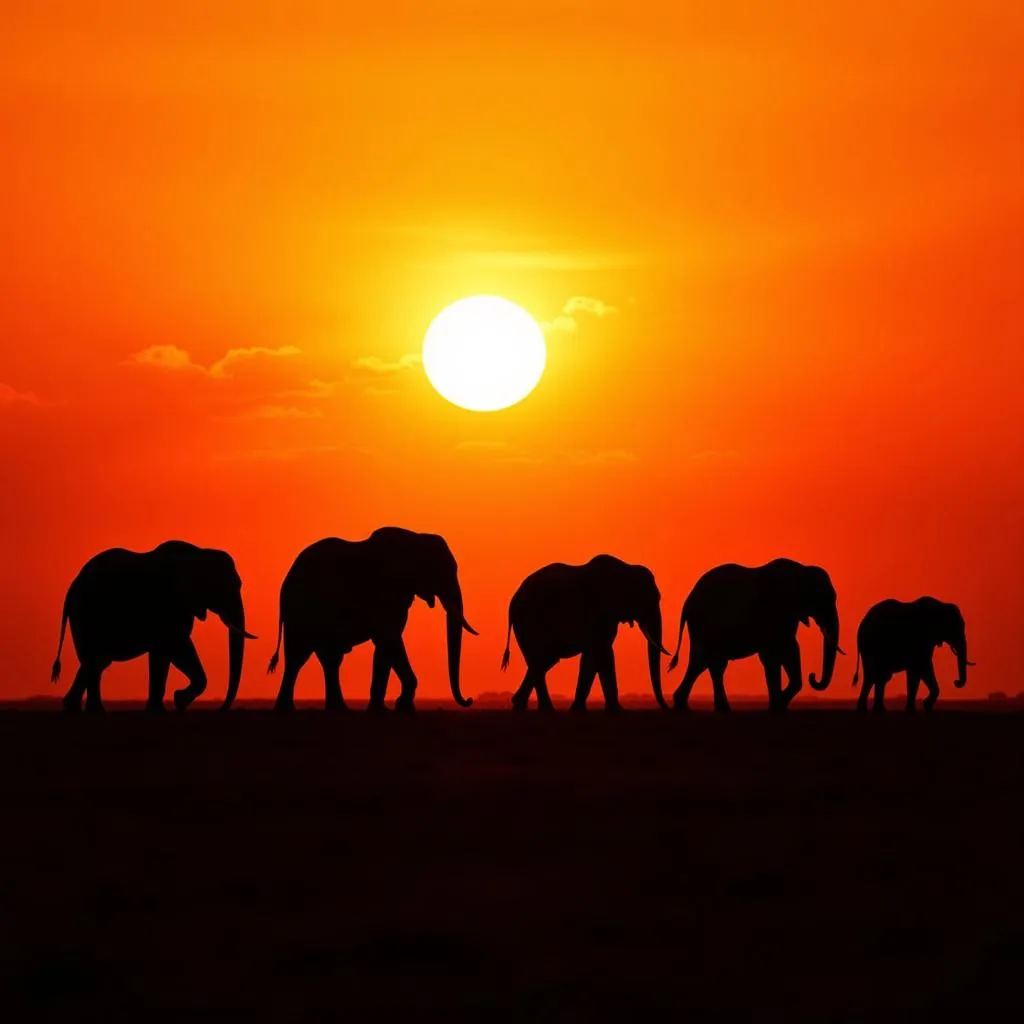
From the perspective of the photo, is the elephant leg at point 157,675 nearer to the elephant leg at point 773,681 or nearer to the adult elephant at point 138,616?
the adult elephant at point 138,616

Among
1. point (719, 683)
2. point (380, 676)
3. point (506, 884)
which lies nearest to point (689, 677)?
point (719, 683)

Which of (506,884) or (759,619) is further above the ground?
(759,619)

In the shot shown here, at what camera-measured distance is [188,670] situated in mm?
34531

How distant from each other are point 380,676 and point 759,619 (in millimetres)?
7564

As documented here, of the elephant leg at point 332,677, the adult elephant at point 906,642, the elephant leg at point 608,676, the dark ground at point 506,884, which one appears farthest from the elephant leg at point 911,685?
the dark ground at point 506,884

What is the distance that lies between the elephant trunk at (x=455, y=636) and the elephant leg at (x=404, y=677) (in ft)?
5.54

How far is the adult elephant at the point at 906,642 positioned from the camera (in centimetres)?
4312

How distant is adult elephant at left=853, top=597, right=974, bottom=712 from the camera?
4312 cm

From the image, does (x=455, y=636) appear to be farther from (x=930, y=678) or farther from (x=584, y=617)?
(x=930, y=678)

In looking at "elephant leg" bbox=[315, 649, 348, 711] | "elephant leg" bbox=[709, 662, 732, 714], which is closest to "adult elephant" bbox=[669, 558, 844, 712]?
"elephant leg" bbox=[709, 662, 732, 714]

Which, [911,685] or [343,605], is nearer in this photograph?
[343,605]

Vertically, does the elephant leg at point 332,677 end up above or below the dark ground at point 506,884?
above

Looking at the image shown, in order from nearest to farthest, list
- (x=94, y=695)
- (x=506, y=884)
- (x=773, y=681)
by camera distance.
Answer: (x=506, y=884)
(x=94, y=695)
(x=773, y=681)

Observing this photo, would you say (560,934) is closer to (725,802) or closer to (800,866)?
(800,866)
